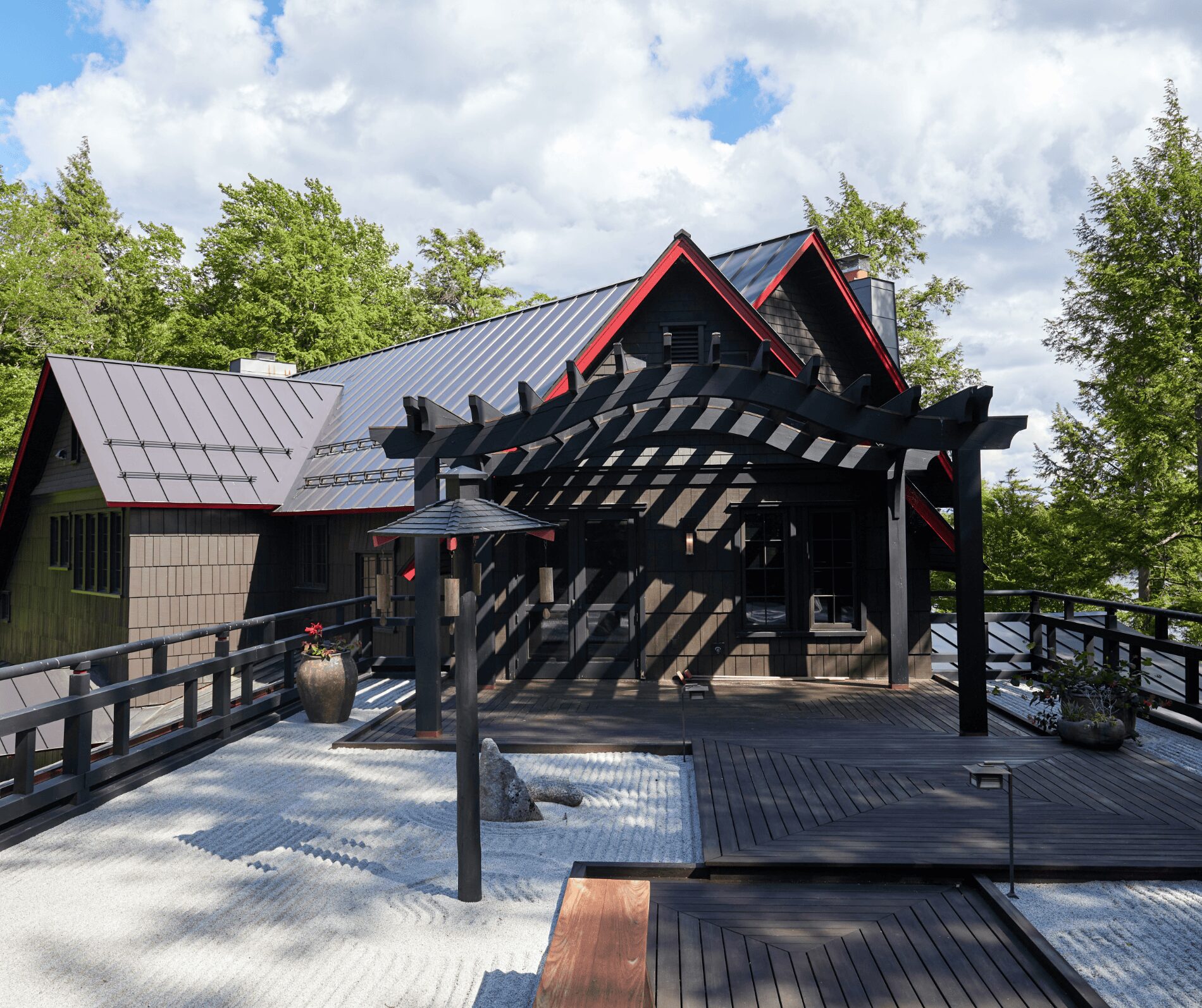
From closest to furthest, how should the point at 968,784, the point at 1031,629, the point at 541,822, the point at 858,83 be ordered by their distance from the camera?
the point at 541,822, the point at 968,784, the point at 1031,629, the point at 858,83

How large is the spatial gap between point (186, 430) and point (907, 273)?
23601 mm

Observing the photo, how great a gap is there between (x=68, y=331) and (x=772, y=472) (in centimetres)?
2110

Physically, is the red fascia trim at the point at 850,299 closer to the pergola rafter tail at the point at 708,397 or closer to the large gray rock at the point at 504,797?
the pergola rafter tail at the point at 708,397

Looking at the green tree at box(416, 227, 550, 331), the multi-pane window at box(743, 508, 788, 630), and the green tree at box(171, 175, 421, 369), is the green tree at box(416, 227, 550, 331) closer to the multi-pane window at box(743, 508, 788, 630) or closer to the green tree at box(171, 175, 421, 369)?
the green tree at box(171, 175, 421, 369)

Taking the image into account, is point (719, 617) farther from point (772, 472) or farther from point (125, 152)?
point (125, 152)

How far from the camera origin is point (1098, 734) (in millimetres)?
7496

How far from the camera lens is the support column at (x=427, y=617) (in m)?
8.09

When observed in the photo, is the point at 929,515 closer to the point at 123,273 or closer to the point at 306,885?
the point at 306,885

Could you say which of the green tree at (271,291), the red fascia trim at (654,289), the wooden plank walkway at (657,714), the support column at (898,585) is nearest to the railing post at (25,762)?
the wooden plank walkway at (657,714)

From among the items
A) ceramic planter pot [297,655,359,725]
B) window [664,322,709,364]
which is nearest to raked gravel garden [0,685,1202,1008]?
ceramic planter pot [297,655,359,725]

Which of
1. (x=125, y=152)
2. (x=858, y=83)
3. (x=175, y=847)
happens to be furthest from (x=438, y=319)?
(x=175, y=847)

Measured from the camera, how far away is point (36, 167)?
3519cm

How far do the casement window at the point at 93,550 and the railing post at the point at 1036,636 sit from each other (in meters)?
12.5

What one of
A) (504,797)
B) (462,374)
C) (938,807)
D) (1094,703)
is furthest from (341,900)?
(462,374)
